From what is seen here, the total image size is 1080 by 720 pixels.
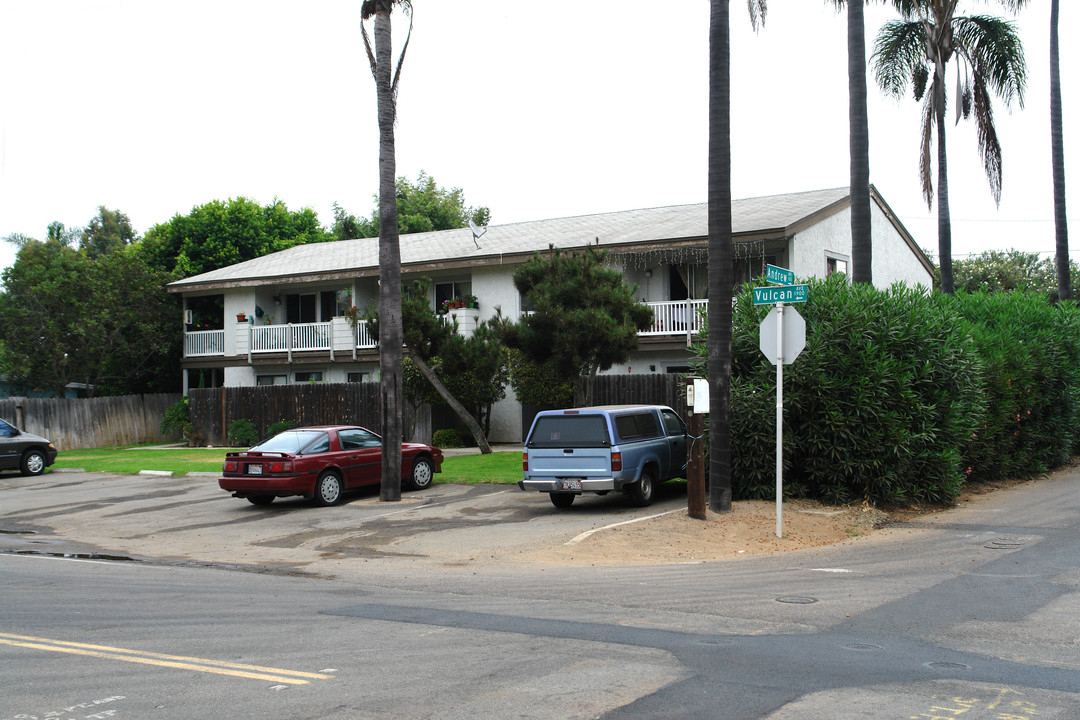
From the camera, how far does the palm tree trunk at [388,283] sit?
17.2 metres

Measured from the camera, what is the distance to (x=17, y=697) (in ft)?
19.3

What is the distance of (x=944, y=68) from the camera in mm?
25766

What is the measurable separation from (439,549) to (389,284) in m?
6.18

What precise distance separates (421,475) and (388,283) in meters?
4.23

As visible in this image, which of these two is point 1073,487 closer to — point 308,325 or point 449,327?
point 449,327

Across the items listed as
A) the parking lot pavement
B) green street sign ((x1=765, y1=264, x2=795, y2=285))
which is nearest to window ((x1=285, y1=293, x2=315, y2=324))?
the parking lot pavement

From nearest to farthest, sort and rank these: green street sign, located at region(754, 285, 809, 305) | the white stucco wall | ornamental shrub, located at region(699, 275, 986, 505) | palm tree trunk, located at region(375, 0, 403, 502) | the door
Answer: green street sign, located at region(754, 285, 809, 305) → ornamental shrub, located at region(699, 275, 986, 505) → palm tree trunk, located at region(375, 0, 403, 502) → the door → the white stucco wall

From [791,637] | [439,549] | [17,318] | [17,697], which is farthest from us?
[17,318]

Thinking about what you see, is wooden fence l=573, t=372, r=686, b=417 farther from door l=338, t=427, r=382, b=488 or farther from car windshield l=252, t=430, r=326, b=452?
car windshield l=252, t=430, r=326, b=452

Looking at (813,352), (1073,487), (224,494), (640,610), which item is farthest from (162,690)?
(1073,487)

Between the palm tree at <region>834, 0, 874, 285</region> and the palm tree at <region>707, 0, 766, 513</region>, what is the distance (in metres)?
5.83

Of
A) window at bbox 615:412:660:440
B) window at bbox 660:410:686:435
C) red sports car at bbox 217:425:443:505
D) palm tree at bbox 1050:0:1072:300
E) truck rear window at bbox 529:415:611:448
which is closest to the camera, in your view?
truck rear window at bbox 529:415:611:448

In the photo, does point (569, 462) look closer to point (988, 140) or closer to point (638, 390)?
point (638, 390)

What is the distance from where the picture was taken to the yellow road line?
247 inches
